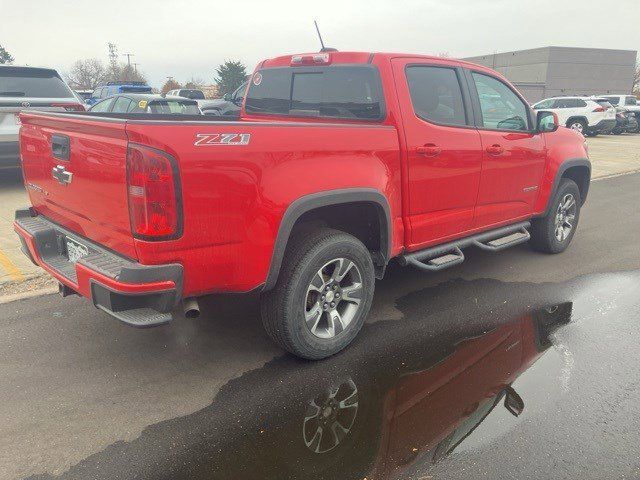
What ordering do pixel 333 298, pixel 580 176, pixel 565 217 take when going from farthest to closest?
pixel 580 176
pixel 565 217
pixel 333 298

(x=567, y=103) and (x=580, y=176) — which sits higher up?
(x=567, y=103)

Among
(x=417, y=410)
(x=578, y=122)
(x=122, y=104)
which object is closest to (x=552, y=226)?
(x=417, y=410)

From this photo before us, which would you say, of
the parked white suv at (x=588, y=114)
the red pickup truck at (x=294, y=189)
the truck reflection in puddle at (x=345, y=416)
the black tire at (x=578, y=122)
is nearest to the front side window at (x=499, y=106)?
A: the red pickup truck at (x=294, y=189)

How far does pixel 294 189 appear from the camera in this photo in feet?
9.42

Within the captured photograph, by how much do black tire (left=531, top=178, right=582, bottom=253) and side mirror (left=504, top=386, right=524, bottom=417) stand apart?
2849mm

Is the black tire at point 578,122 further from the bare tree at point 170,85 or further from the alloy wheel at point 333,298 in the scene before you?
the bare tree at point 170,85

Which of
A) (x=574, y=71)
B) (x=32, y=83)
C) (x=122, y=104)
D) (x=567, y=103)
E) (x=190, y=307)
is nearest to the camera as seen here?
(x=190, y=307)

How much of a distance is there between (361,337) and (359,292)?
0.42m

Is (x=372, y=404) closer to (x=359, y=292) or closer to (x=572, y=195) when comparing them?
(x=359, y=292)

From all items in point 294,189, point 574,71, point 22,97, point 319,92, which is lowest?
point 294,189

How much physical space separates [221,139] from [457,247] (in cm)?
237

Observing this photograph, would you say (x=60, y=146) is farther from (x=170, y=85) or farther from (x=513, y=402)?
(x=170, y=85)

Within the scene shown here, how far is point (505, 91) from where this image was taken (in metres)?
4.66

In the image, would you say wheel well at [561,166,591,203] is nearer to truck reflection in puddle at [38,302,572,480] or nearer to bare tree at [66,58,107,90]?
Result: truck reflection in puddle at [38,302,572,480]
